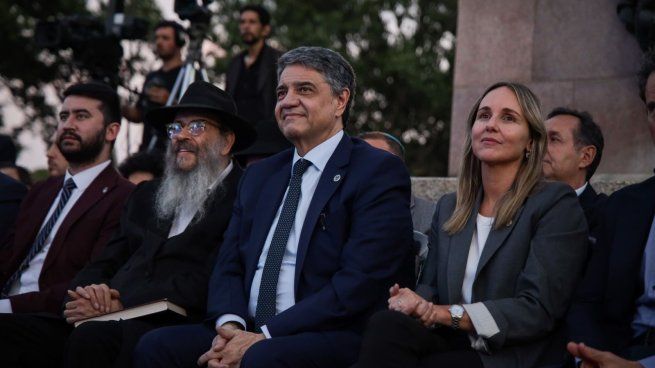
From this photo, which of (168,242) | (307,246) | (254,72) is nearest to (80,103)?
(168,242)

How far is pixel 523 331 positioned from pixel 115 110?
3951 mm

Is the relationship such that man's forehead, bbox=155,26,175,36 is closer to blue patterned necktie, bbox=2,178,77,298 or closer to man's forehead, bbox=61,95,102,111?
man's forehead, bbox=61,95,102,111

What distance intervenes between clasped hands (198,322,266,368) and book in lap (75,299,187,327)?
58 centimetres

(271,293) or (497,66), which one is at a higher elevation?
(497,66)

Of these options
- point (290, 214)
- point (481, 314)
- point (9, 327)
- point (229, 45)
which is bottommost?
point (9, 327)

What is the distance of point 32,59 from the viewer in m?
26.5

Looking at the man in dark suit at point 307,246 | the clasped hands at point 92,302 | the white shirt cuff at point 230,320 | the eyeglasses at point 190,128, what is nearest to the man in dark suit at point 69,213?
the clasped hands at point 92,302

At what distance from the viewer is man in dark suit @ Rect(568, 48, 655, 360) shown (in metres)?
4.59

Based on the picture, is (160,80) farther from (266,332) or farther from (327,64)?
(266,332)

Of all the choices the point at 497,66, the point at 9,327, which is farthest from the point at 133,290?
the point at 497,66

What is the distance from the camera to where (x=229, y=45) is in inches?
1026

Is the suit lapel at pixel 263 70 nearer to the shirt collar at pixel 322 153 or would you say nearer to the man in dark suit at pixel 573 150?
the man in dark suit at pixel 573 150

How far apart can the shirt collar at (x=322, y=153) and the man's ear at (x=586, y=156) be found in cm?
178

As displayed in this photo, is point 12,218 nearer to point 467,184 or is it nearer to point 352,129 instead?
point 467,184
